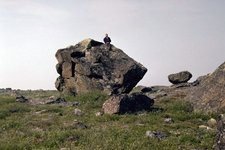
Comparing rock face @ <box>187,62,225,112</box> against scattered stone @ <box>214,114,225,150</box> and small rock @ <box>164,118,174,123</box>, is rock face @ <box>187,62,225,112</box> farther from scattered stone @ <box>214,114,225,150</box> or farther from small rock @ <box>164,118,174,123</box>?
scattered stone @ <box>214,114,225,150</box>

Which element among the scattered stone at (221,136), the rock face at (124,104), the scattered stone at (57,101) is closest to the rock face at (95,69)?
the scattered stone at (57,101)

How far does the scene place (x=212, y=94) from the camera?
2844cm

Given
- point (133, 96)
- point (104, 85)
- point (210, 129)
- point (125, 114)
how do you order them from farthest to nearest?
point (104, 85) < point (133, 96) < point (125, 114) < point (210, 129)

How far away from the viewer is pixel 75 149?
57.9ft

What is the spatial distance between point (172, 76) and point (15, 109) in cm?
2022

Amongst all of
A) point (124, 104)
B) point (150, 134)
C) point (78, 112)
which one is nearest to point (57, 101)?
point (78, 112)

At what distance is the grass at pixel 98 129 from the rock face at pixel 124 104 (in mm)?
1113

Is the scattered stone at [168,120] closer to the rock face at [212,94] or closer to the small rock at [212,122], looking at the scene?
the small rock at [212,122]

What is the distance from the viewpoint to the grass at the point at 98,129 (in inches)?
730

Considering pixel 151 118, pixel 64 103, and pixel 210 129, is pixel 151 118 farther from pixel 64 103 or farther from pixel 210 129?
pixel 64 103

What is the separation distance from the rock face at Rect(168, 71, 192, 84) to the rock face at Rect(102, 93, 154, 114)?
53.8ft

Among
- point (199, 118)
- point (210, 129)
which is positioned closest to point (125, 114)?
point (199, 118)

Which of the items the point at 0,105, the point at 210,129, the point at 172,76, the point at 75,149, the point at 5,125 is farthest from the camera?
the point at 172,76

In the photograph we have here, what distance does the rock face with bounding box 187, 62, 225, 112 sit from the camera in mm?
27578
